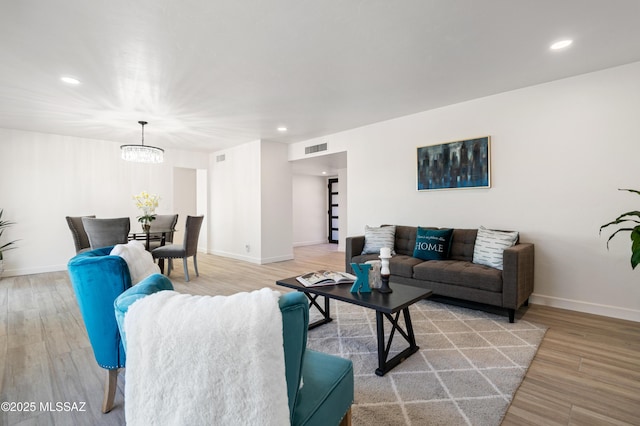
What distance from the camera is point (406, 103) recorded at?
408 centimetres

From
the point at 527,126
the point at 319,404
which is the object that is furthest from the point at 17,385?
the point at 527,126

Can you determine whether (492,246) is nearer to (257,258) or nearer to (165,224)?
(257,258)

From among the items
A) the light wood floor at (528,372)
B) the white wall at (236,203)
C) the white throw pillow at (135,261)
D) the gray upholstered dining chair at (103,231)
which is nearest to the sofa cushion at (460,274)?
the light wood floor at (528,372)

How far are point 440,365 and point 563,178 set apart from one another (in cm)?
261

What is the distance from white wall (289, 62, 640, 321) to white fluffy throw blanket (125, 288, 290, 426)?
3.77 meters

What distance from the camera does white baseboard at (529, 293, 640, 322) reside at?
2.97 metres

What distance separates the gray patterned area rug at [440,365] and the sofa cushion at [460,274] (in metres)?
0.34

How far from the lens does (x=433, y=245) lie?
12.4 ft

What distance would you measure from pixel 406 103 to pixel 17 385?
4.61 metres

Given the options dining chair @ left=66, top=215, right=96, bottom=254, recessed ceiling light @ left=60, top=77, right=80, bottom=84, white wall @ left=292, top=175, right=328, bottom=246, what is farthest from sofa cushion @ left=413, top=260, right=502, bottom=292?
white wall @ left=292, top=175, right=328, bottom=246

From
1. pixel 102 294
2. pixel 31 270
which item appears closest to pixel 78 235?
pixel 31 270

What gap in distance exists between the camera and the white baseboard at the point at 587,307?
9.75ft

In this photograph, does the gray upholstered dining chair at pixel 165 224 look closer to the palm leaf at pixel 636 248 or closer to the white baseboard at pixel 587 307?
the white baseboard at pixel 587 307

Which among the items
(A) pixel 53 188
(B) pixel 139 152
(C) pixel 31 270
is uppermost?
(B) pixel 139 152
